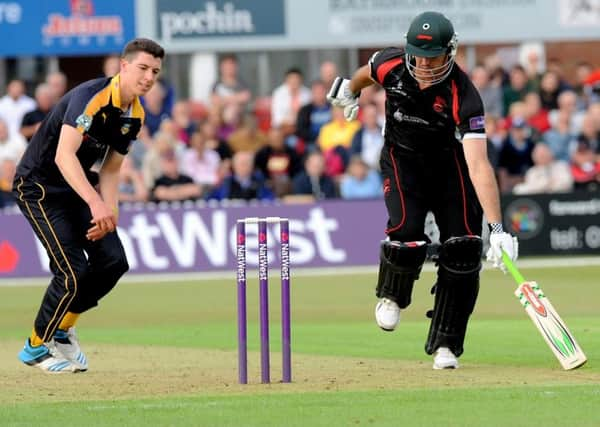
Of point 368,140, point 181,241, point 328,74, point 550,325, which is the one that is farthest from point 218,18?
point 550,325

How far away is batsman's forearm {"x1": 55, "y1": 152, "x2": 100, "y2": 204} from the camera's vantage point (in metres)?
8.58

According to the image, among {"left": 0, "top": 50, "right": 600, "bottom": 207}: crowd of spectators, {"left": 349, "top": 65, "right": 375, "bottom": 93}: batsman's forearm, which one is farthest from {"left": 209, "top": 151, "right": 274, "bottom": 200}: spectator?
{"left": 349, "top": 65, "right": 375, "bottom": 93}: batsman's forearm

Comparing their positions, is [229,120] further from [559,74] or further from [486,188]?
[486,188]

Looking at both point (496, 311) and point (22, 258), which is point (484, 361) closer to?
point (496, 311)

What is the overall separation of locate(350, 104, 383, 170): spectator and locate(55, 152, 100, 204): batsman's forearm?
11.3m

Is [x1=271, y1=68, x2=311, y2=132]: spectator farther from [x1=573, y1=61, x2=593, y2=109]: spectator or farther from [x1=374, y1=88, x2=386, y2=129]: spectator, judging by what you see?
[x1=573, y1=61, x2=593, y2=109]: spectator

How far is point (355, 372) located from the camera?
8.93m

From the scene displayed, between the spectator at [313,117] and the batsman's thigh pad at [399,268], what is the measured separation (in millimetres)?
11067

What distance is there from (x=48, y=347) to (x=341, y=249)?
9.84 meters

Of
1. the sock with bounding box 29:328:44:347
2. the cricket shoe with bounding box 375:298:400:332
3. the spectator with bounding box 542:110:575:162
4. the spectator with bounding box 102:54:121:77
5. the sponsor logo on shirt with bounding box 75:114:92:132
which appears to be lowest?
the spectator with bounding box 542:110:575:162

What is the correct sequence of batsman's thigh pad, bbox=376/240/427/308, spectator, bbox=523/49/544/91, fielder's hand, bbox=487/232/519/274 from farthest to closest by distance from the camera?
spectator, bbox=523/49/544/91 < batsman's thigh pad, bbox=376/240/427/308 < fielder's hand, bbox=487/232/519/274

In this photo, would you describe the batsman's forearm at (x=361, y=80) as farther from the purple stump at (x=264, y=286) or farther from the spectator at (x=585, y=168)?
the spectator at (x=585, y=168)

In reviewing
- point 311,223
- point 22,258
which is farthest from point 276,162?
point 22,258

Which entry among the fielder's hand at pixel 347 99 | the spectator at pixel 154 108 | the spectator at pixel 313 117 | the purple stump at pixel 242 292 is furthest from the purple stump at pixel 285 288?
the spectator at pixel 154 108
